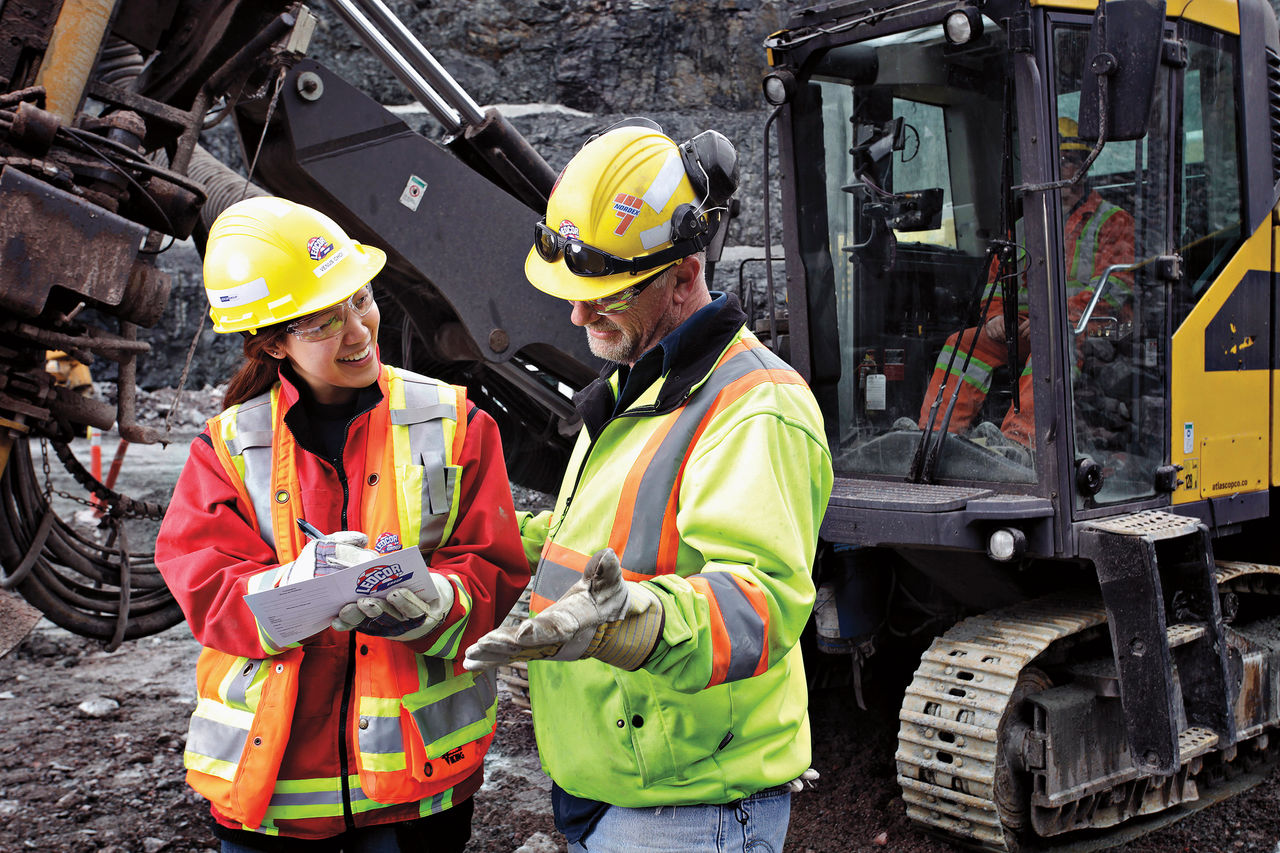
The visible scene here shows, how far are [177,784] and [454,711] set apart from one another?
8.74 ft

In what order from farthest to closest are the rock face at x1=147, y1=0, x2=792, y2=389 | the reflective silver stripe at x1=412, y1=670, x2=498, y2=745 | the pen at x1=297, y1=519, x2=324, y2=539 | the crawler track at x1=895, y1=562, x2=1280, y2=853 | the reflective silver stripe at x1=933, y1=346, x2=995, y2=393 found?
1. the rock face at x1=147, y1=0, x2=792, y2=389
2. the reflective silver stripe at x1=933, y1=346, x2=995, y2=393
3. the crawler track at x1=895, y1=562, x2=1280, y2=853
4. the reflective silver stripe at x1=412, y1=670, x2=498, y2=745
5. the pen at x1=297, y1=519, x2=324, y2=539

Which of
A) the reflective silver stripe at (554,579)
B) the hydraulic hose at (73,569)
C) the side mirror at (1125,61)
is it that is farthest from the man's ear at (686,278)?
the hydraulic hose at (73,569)

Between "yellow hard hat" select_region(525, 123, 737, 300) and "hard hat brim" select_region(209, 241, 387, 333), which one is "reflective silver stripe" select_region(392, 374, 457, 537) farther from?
"yellow hard hat" select_region(525, 123, 737, 300)

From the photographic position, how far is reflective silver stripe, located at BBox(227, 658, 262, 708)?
1.94 metres

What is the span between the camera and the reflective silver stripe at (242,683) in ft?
6.36

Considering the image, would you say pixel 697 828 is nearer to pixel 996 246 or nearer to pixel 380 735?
pixel 380 735

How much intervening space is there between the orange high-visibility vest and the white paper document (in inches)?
3.1

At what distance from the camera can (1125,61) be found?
3277 millimetres

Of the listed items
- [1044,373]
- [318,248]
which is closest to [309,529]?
[318,248]

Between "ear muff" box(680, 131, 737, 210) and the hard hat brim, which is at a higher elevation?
"ear muff" box(680, 131, 737, 210)

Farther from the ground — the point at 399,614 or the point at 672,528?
the point at 672,528

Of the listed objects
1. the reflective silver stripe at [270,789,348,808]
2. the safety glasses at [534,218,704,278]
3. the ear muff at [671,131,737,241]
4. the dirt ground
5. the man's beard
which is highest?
the ear muff at [671,131,737,241]

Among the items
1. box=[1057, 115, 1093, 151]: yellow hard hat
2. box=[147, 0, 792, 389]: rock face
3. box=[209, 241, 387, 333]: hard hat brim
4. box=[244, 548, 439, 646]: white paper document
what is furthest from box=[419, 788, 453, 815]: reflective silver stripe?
box=[147, 0, 792, 389]: rock face

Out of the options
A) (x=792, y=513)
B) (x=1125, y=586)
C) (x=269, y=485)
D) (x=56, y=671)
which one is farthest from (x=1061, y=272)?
(x=56, y=671)
